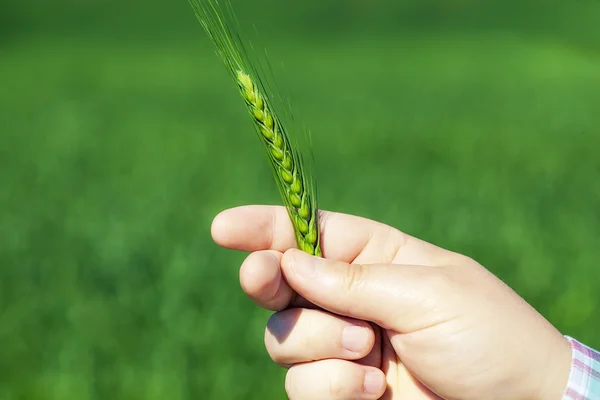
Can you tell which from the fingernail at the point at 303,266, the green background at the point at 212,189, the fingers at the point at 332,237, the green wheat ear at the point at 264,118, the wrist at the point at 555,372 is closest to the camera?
the green wheat ear at the point at 264,118

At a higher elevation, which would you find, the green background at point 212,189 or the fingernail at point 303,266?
the fingernail at point 303,266

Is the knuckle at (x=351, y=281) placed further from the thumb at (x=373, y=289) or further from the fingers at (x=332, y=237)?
the fingers at (x=332, y=237)

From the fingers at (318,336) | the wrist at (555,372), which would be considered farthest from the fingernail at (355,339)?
the wrist at (555,372)

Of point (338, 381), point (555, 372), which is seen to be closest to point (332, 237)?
point (338, 381)

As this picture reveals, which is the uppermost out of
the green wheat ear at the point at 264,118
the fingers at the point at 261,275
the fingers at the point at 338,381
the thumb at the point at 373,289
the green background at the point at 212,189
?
the green wheat ear at the point at 264,118

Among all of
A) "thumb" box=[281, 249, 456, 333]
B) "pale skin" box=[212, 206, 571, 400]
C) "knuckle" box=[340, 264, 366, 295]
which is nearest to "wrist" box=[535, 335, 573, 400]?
"pale skin" box=[212, 206, 571, 400]

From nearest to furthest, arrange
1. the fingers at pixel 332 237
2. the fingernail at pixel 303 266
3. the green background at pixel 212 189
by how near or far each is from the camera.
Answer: the fingernail at pixel 303 266
the fingers at pixel 332 237
the green background at pixel 212 189

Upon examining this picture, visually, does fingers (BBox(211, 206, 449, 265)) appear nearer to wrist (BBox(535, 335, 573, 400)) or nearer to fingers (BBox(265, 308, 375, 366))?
fingers (BBox(265, 308, 375, 366))
